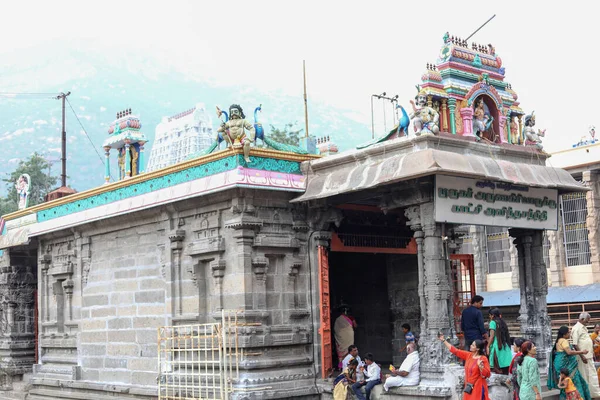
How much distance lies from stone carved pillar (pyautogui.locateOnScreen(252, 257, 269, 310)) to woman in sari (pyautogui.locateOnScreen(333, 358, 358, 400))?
63.7 inches

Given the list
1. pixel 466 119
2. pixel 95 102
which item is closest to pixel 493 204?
pixel 466 119

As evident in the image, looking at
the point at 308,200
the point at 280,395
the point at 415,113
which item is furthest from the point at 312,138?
the point at 280,395

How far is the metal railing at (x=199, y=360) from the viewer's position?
37.7ft

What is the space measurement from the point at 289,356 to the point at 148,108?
134912mm

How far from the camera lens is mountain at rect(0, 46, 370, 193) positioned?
122 m

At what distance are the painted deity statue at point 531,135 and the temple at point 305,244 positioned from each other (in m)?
0.02

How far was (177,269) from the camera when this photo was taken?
43.4ft

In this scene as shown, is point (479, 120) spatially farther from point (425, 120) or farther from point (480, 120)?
point (425, 120)

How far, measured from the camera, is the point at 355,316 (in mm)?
15758

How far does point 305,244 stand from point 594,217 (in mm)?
15997

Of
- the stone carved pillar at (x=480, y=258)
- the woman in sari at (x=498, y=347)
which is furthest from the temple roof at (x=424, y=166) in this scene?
the stone carved pillar at (x=480, y=258)

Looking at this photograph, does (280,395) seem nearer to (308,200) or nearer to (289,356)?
(289,356)

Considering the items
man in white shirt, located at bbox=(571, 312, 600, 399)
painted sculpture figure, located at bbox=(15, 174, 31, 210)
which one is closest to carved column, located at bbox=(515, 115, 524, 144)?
man in white shirt, located at bbox=(571, 312, 600, 399)

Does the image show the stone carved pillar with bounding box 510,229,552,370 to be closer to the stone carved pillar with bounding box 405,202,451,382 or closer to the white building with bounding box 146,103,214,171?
the stone carved pillar with bounding box 405,202,451,382
